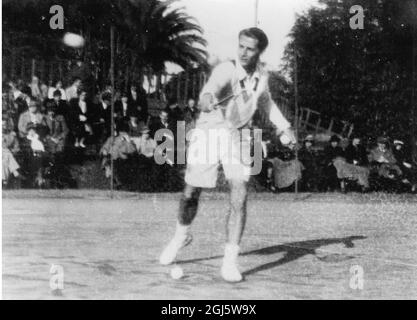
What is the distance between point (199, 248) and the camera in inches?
325

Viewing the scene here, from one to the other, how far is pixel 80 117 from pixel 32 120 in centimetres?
77

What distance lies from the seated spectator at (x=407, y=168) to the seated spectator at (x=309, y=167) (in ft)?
5.45

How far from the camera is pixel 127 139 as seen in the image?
43.1 feet

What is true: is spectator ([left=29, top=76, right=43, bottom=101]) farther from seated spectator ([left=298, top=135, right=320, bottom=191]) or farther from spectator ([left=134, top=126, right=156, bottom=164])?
seated spectator ([left=298, top=135, right=320, bottom=191])

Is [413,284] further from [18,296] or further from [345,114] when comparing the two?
[345,114]

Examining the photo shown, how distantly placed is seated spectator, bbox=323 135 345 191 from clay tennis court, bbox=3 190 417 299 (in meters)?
1.85

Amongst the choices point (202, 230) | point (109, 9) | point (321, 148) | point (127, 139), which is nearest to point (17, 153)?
point (127, 139)

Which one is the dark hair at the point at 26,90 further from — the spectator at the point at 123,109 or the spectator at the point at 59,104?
the spectator at the point at 123,109

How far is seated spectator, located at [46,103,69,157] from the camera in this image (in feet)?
42.0

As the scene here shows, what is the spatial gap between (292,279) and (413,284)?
3.53 ft

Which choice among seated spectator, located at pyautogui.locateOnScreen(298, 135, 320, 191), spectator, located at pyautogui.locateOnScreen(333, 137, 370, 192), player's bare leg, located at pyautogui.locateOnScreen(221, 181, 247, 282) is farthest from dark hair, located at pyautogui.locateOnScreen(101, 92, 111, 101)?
player's bare leg, located at pyautogui.locateOnScreen(221, 181, 247, 282)

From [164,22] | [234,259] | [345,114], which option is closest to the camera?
[234,259]

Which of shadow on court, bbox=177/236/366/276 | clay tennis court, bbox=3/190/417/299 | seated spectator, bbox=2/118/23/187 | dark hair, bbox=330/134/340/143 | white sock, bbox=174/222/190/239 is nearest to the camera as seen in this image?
clay tennis court, bbox=3/190/417/299

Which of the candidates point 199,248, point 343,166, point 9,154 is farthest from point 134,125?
point 199,248
